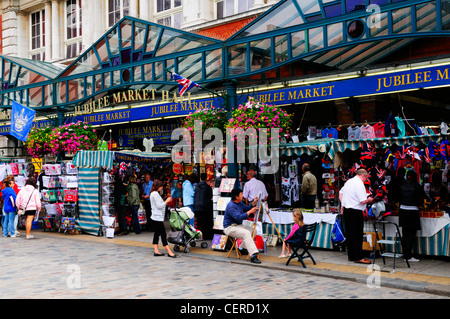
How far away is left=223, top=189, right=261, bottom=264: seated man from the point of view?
32.3 ft

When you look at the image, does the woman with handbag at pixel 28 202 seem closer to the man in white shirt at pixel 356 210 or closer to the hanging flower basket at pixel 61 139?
the hanging flower basket at pixel 61 139

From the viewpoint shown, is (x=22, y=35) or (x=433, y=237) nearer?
(x=433, y=237)

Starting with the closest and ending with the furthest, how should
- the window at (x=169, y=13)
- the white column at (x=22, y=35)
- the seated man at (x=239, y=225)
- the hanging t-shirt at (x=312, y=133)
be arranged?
the seated man at (x=239, y=225), the hanging t-shirt at (x=312, y=133), the window at (x=169, y=13), the white column at (x=22, y=35)

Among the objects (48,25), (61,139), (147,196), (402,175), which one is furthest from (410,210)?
Result: (48,25)

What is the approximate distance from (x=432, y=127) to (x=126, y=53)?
10311 mm

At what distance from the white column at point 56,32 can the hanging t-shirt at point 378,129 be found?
1806cm

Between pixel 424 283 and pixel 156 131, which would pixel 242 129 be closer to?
pixel 424 283

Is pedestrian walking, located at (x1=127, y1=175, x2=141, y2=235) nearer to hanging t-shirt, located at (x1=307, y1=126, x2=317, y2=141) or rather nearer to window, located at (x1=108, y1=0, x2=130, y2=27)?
hanging t-shirt, located at (x1=307, y1=126, x2=317, y2=141)

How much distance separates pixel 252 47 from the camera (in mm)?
13375

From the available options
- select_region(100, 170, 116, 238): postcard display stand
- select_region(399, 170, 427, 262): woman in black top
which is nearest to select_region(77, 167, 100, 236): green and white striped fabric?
select_region(100, 170, 116, 238): postcard display stand

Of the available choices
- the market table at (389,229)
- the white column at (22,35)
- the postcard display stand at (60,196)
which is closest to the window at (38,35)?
the white column at (22,35)

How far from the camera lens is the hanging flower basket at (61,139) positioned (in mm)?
16828

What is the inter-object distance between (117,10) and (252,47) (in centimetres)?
1115

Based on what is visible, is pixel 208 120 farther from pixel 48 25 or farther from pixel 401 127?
pixel 48 25
